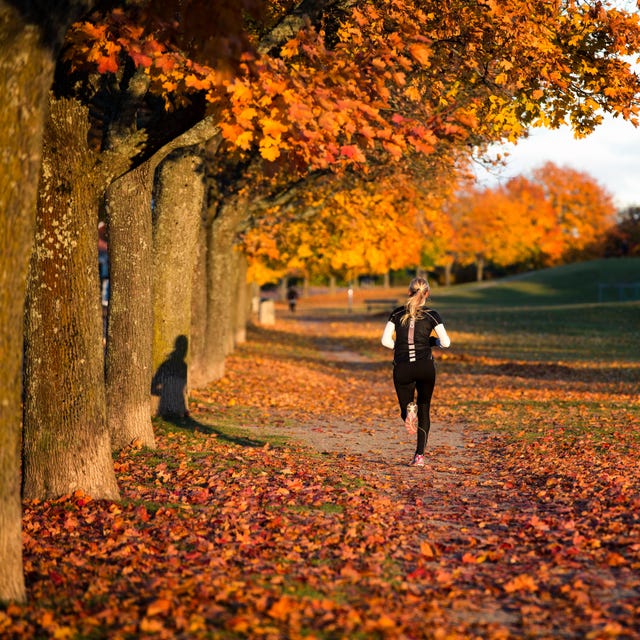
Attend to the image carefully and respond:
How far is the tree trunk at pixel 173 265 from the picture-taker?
16797 millimetres

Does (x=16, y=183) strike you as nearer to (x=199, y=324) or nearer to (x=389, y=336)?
(x=389, y=336)

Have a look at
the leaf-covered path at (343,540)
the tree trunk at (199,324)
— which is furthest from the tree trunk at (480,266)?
the leaf-covered path at (343,540)

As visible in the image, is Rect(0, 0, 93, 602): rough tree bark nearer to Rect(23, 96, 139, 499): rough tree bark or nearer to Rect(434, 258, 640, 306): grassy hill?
Rect(23, 96, 139, 499): rough tree bark

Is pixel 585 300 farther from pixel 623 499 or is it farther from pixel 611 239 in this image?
pixel 623 499

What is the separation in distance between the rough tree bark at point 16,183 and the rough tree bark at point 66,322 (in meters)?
2.76

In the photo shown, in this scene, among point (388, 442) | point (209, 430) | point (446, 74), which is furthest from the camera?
point (209, 430)

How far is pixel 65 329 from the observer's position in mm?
9742

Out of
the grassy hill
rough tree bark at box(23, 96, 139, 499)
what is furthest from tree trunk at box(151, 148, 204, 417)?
the grassy hill

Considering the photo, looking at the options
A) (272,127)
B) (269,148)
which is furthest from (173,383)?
(272,127)

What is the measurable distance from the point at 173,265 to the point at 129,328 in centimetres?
347

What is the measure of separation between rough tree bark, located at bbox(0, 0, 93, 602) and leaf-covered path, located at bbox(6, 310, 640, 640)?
1.80 feet

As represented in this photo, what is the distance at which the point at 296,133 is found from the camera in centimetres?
925

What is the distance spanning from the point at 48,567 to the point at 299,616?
2189mm

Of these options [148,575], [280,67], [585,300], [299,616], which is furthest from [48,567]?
[585,300]
